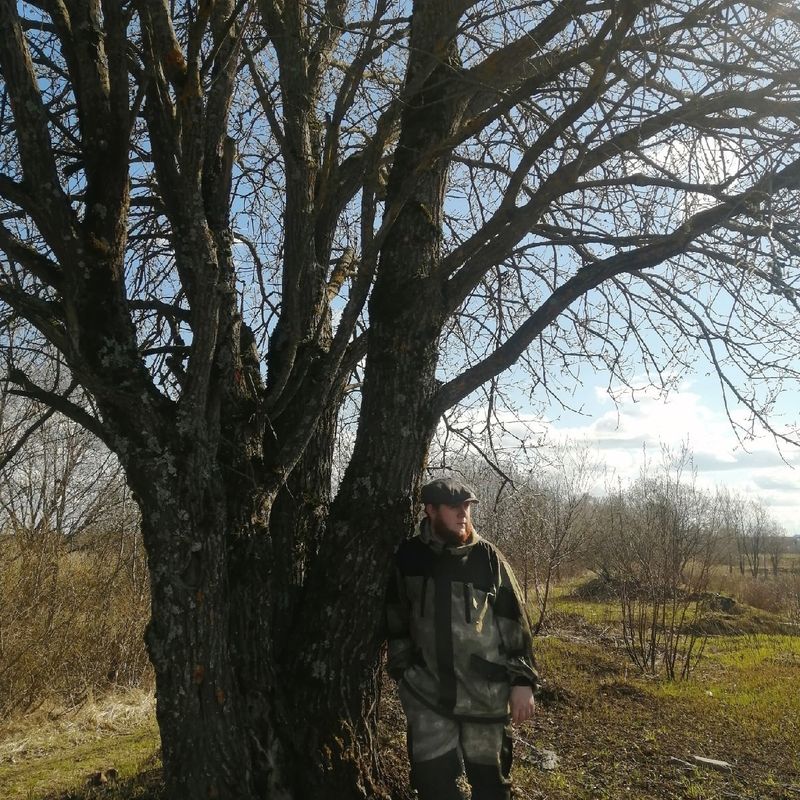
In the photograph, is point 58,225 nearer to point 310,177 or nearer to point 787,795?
point 310,177

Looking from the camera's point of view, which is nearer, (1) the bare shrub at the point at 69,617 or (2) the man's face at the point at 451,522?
(2) the man's face at the point at 451,522

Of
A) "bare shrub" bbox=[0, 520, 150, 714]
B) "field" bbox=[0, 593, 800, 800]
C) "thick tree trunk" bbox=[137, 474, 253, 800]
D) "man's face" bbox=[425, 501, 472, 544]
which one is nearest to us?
"thick tree trunk" bbox=[137, 474, 253, 800]

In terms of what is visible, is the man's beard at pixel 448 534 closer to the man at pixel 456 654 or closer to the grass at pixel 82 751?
the man at pixel 456 654

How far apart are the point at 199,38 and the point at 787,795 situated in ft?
18.5

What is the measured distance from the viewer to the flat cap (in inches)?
124

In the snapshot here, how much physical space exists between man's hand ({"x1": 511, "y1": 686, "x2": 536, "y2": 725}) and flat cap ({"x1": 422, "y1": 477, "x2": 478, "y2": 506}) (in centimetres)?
84

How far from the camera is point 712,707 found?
7480mm

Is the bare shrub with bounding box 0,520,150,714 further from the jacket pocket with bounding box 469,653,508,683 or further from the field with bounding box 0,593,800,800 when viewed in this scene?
the jacket pocket with bounding box 469,653,508,683

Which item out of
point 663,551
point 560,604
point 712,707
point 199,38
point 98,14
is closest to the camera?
point 199,38

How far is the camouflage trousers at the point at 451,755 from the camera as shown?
3094 mm

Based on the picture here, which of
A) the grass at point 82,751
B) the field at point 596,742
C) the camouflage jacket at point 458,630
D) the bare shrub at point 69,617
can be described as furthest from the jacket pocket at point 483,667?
the bare shrub at point 69,617

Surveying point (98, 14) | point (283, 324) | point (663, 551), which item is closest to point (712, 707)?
point (663, 551)

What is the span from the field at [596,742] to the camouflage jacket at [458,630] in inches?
28.6

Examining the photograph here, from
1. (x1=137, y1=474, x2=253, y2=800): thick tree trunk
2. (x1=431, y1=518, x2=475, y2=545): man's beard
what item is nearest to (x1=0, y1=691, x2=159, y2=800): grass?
(x1=137, y1=474, x2=253, y2=800): thick tree trunk
